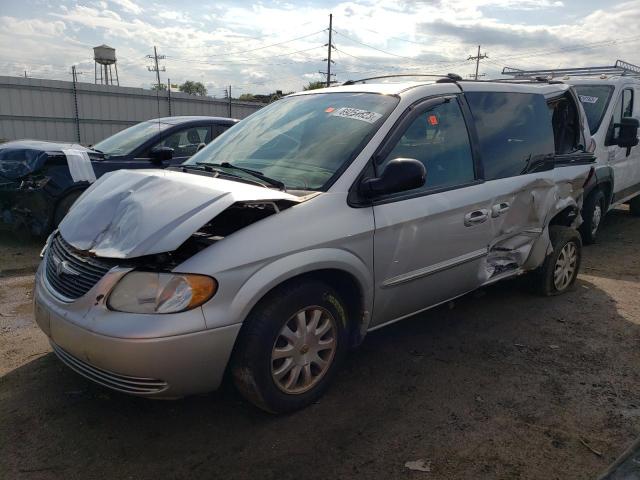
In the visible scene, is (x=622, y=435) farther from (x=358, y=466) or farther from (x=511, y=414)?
(x=358, y=466)

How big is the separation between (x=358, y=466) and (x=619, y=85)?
24.2 ft

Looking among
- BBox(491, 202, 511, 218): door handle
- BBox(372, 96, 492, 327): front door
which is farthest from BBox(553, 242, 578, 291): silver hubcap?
BBox(372, 96, 492, 327): front door

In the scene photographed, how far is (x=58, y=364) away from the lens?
330cm

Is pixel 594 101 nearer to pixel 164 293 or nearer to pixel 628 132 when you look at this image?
pixel 628 132

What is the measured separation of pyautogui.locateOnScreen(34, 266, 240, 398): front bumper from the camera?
89.6 inches

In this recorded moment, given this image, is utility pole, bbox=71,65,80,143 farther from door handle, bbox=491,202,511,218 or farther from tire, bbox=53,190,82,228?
door handle, bbox=491,202,511,218

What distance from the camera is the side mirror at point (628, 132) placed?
21.9 ft

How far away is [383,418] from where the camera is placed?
9.21 feet

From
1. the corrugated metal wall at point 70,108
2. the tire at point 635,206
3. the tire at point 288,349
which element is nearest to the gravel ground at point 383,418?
the tire at point 288,349

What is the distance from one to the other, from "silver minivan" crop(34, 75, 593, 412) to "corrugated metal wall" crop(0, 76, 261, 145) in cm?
1603

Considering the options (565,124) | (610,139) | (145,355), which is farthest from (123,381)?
(610,139)

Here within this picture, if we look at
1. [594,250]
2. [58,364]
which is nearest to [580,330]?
[594,250]

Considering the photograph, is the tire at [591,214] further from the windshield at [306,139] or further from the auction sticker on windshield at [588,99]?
the windshield at [306,139]

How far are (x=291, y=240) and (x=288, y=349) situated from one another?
22.8 inches
